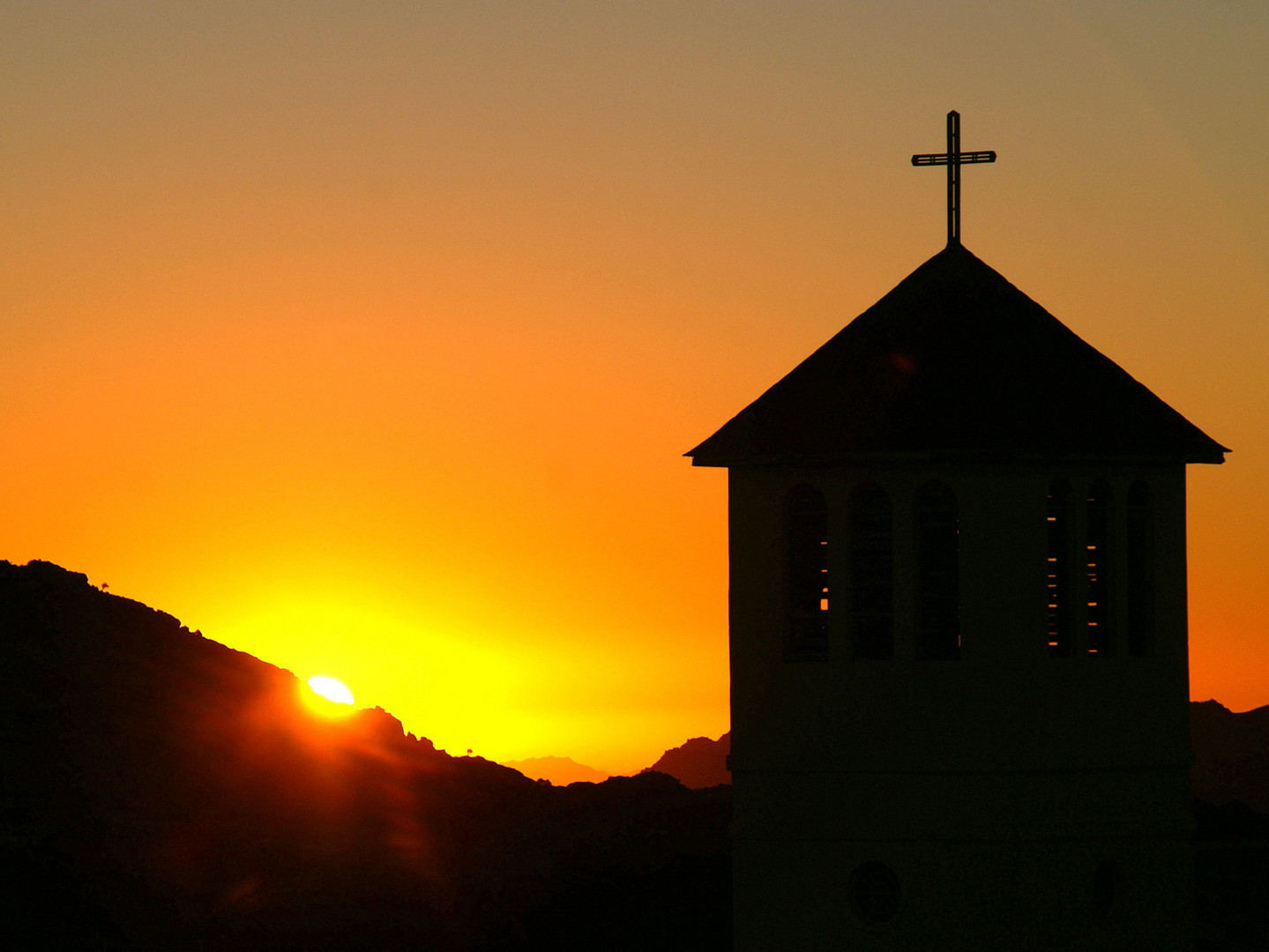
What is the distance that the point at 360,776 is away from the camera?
224 ft

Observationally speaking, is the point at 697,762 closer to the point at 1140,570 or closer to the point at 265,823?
the point at 265,823

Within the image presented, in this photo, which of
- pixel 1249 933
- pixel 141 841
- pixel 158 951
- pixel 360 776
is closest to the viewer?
pixel 1249 933

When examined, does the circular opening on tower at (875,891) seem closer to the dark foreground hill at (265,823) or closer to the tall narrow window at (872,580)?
the tall narrow window at (872,580)

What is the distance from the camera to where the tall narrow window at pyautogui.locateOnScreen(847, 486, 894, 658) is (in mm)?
21953

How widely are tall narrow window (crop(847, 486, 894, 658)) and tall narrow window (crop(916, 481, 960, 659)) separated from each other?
0.36 metres

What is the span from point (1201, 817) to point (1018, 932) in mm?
34024

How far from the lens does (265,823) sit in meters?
62.4

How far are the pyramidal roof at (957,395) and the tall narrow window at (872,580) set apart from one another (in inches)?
31.6

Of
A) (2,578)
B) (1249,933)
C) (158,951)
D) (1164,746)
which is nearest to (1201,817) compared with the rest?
(1249,933)

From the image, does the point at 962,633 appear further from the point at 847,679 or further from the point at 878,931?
the point at 878,931

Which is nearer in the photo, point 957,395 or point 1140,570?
point 957,395

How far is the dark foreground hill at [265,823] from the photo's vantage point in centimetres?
5009

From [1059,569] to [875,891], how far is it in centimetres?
423

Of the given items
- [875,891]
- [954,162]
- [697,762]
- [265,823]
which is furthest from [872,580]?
[697,762]
